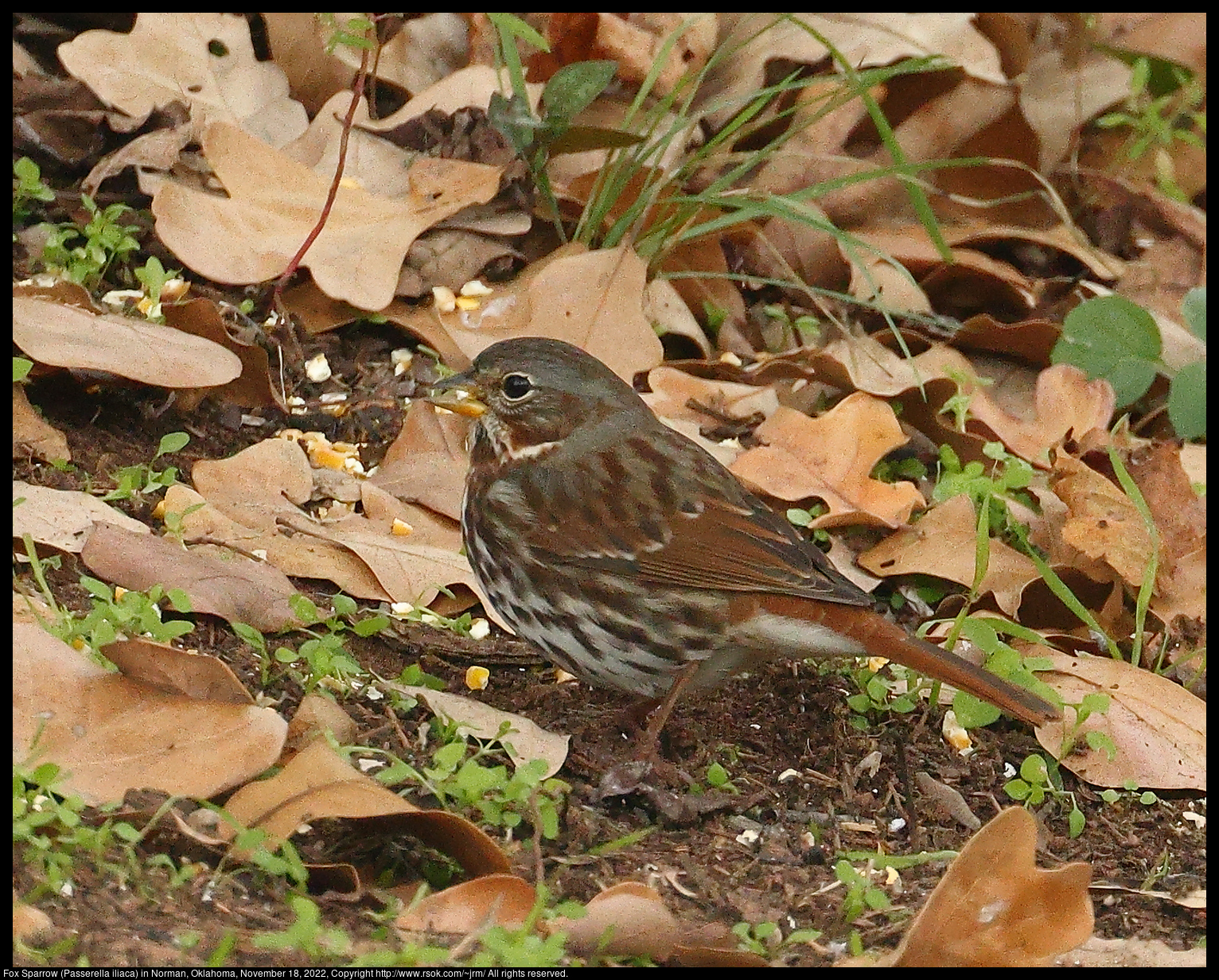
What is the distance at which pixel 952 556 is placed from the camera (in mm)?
4285

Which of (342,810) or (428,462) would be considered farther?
(428,462)

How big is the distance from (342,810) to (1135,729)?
6.41ft

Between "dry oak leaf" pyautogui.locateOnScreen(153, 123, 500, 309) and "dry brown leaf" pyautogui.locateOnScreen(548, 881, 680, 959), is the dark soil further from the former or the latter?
"dry oak leaf" pyautogui.locateOnScreen(153, 123, 500, 309)

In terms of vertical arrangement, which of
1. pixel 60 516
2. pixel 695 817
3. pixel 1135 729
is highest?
pixel 60 516

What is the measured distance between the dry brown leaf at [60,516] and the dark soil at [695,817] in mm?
60

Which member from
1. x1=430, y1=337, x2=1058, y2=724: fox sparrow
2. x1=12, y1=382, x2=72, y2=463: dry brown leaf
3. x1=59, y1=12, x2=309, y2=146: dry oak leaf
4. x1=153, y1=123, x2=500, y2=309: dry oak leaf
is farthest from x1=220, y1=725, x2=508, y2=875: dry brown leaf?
→ x1=59, y1=12, x2=309, y2=146: dry oak leaf

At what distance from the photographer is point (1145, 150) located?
6.70 meters

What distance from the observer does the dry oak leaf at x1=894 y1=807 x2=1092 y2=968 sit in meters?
2.85

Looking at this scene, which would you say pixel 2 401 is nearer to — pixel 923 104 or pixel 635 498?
pixel 635 498

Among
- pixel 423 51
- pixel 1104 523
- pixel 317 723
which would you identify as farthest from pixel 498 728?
pixel 423 51

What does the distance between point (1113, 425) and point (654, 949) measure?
314 centimetres

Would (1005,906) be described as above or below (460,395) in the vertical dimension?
below

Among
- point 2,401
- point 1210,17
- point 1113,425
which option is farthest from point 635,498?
point 1210,17

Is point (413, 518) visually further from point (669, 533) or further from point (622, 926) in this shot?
point (622, 926)
